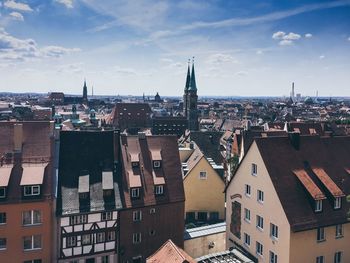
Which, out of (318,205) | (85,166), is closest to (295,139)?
(318,205)

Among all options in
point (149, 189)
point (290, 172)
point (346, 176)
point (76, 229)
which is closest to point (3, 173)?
point (76, 229)

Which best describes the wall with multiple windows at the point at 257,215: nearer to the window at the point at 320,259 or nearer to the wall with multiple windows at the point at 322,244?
the wall with multiple windows at the point at 322,244

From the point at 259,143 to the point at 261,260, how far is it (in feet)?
36.1

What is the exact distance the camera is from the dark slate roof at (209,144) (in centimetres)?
6300

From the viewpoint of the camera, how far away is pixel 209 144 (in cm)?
6569

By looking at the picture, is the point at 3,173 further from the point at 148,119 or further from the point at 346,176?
the point at 148,119

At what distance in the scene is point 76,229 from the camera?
33.4 m

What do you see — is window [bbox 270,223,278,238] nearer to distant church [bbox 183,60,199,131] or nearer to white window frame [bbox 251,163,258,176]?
white window frame [bbox 251,163,258,176]

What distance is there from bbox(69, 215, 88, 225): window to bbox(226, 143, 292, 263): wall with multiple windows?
50.9 ft

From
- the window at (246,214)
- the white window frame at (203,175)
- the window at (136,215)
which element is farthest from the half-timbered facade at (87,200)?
the white window frame at (203,175)

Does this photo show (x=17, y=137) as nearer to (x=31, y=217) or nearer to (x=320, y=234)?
(x=31, y=217)

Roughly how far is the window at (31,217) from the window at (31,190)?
1637mm

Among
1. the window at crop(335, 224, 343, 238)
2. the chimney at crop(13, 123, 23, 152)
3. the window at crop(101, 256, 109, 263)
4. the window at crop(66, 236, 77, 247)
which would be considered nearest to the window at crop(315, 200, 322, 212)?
the window at crop(335, 224, 343, 238)

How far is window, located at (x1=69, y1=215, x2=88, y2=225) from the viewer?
3324 cm
